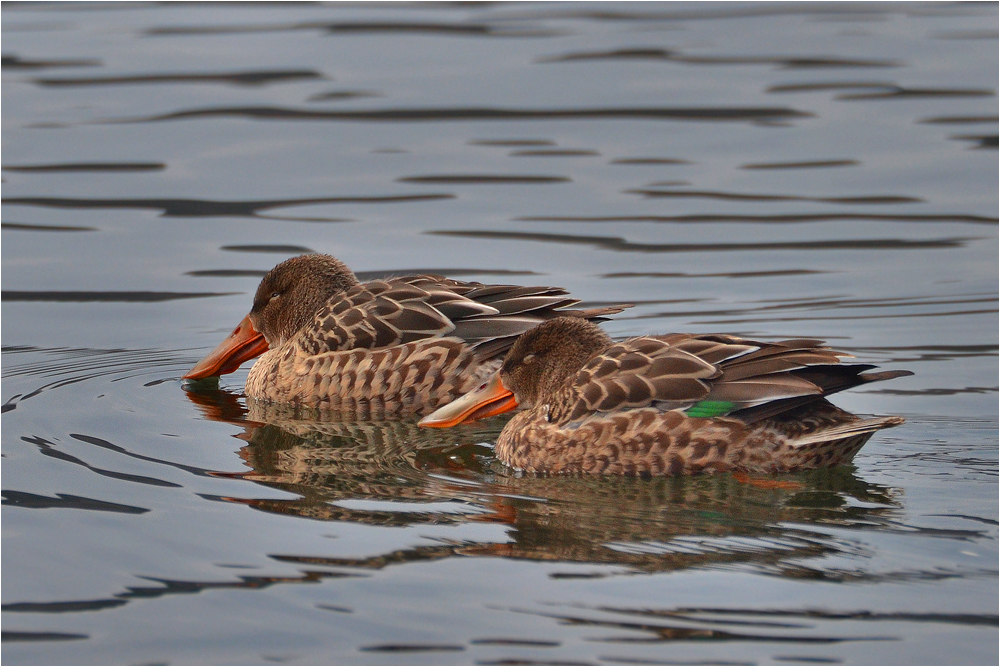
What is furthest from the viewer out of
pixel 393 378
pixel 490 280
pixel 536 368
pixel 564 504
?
pixel 490 280

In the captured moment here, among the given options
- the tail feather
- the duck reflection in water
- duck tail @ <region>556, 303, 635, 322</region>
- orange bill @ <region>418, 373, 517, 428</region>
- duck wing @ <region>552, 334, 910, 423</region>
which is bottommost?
the duck reflection in water

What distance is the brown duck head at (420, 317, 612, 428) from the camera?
26.7 feet

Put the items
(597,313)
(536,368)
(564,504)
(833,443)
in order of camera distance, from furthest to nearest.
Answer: (597,313) < (536,368) < (833,443) < (564,504)

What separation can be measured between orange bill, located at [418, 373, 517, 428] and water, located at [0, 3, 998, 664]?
0.34 m

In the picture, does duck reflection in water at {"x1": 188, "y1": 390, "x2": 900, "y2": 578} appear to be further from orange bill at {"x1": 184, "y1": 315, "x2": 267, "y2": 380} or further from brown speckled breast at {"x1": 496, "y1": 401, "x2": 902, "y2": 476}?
orange bill at {"x1": 184, "y1": 315, "x2": 267, "y2": 380}

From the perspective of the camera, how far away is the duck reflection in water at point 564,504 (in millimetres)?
6273

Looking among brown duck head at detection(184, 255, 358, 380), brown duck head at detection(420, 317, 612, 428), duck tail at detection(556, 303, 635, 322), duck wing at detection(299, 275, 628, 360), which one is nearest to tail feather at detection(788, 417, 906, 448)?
brown duck head at detection(420, 317, 612, 428)

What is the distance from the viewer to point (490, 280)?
38.3 feet

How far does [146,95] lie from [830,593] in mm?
12510

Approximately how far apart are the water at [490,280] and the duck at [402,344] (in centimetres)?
34

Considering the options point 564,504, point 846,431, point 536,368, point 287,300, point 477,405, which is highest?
point 287,300

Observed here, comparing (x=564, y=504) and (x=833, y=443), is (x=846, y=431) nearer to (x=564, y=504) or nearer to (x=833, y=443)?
(x=833, y=443)

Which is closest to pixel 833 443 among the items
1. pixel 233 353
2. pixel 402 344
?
pixel 402 344

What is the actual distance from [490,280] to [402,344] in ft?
8.07
